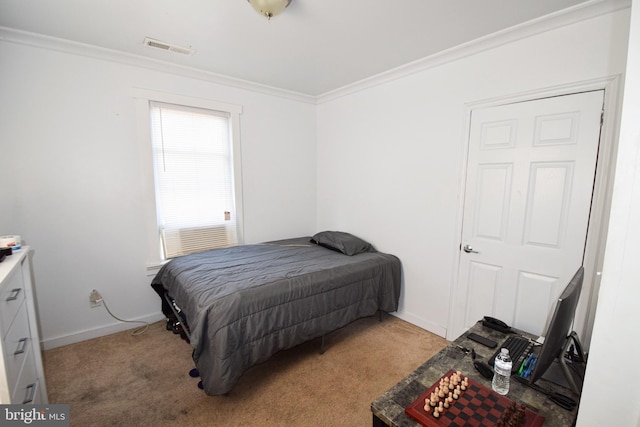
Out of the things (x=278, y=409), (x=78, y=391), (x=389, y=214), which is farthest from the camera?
(x=389, y=214)

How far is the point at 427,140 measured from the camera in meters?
2.59

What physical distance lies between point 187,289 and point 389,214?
2.06 metres

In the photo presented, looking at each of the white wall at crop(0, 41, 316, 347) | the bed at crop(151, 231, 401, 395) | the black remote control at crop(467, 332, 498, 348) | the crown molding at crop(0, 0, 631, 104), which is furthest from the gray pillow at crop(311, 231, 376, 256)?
the white wall at crop(0, 41, 316, 347)

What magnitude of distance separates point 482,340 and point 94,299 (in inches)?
122

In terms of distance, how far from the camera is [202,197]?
2.97 m

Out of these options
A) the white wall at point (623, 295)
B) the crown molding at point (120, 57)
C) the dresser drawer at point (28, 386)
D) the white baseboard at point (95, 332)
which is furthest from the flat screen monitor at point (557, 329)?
the crown molding at point (120, 57)

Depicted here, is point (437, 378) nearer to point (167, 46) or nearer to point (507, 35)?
point (507, 35)

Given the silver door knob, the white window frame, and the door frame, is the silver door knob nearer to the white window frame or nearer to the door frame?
the door frame

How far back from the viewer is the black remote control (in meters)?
1.39

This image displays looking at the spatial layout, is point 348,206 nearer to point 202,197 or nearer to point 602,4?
point 202,197

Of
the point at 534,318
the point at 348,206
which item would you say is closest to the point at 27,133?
the point at 348,206

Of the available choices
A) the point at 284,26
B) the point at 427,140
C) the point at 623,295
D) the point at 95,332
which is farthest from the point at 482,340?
the point at 95,332

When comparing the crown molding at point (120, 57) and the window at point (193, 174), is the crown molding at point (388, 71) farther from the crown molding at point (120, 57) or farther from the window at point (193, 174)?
the window at point (193, 174)

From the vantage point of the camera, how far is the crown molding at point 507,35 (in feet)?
5.43
